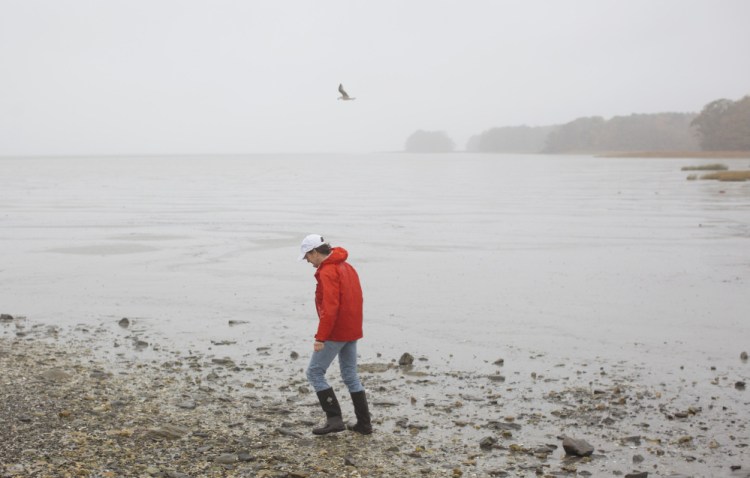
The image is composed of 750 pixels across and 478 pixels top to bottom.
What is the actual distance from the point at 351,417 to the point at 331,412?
1.92ft

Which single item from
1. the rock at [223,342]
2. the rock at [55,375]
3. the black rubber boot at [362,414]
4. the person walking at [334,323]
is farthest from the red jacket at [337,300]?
the rock at [223,342]

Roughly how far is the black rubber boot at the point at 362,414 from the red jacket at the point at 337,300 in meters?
0.59

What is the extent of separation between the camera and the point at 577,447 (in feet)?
23.3

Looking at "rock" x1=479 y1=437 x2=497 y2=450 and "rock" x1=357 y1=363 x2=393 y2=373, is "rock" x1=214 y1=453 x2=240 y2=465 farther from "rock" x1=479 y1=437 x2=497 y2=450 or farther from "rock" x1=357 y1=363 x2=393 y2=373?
"rock" x1=357 y1=363 x2=393 y2=373

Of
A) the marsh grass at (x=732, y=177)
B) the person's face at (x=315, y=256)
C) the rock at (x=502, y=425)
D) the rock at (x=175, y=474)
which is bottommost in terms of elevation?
the rock at (x=502, y=425)

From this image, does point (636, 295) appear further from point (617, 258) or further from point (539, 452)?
point (539, 452)

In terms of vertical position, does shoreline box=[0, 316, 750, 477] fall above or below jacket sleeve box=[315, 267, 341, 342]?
below

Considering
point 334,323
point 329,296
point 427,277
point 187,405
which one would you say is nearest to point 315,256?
point 329,296

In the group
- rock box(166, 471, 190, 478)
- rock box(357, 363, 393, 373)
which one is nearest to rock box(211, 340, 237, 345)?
rock box(357, 363, 393, 373)

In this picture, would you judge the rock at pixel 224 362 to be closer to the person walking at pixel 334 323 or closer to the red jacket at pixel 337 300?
the person walking at pixel 334 323

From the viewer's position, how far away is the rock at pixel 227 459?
672 centimetres

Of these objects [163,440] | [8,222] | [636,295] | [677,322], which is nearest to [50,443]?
[163,440]

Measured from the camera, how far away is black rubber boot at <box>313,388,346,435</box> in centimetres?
764

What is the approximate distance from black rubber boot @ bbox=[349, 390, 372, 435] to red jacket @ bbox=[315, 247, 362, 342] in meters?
0.59
